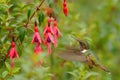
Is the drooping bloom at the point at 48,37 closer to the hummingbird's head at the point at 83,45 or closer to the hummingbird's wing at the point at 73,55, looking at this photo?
the hummingbird's wing at the point at 73,55

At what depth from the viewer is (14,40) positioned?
2631 millimetres

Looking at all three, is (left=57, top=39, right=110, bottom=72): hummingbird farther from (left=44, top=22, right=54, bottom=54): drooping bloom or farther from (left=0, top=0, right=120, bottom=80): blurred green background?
(left=44, top=22, right=54, bottom=54): drooping bloom

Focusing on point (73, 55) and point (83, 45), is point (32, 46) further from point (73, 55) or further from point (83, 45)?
point (73, 55)

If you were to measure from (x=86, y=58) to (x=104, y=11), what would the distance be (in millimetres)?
2207

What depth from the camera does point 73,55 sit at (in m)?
2.64

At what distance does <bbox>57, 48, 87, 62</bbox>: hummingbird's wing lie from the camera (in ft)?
8.57

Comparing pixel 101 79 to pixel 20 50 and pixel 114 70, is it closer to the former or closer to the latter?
pixel 20 50

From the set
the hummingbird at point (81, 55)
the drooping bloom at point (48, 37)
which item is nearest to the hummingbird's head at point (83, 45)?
the hummingbird at point (81, 55)

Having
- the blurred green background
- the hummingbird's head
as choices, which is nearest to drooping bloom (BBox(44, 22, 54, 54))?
the blurred green background

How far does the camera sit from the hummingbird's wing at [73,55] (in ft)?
8.57

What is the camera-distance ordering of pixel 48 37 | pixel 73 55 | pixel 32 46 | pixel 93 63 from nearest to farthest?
pixel 48 37 → pixel 73 55 → pixel 93 63 → pixel 32 46

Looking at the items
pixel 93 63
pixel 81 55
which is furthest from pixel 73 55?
pixel 93 63

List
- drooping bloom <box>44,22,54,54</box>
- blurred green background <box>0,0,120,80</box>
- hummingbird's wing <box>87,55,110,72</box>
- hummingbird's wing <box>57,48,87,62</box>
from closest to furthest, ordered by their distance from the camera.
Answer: blurred green background <box>0,0,120,80</box>
drooping bloom <box>44,22,54,54</box>
hummingbird's wing <box>57,48,87,62</box>
hummingbird's wing <box>87,55,110,72</box>

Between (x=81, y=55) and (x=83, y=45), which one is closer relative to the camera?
(x=81, y=55)
